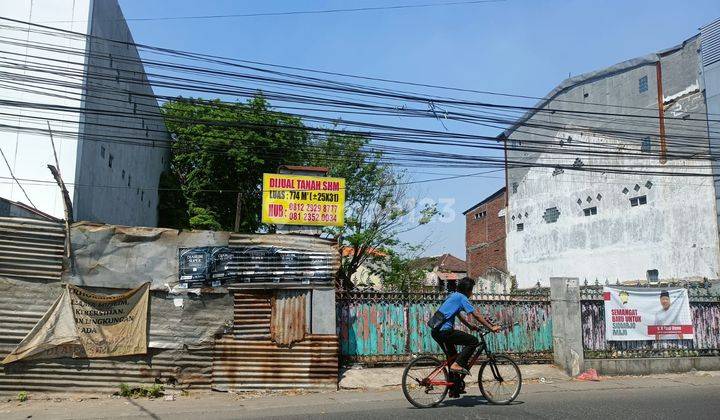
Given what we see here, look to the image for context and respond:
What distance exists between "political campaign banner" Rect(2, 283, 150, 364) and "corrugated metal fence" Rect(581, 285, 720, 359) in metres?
8.96

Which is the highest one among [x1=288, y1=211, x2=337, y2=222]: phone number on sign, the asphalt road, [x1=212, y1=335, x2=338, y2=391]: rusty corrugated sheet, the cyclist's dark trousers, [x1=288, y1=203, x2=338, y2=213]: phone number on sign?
[x1=288, y1=203, x2=338, y2=213]: phone number on sign

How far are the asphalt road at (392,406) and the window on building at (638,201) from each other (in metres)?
16.9

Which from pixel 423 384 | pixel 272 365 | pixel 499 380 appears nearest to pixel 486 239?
pixel 272 365

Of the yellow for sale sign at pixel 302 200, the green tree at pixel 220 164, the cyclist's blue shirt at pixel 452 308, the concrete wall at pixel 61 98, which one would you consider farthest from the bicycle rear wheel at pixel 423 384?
the green tree at pixel 220 164

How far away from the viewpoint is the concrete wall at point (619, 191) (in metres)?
23.2

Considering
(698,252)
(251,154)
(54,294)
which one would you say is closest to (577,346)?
(54,294)

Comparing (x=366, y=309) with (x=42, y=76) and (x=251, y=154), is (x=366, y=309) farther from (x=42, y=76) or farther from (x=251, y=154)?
(x=251, y=154)

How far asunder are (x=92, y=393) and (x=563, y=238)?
84.2ft

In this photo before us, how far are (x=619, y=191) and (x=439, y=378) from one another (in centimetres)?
2227

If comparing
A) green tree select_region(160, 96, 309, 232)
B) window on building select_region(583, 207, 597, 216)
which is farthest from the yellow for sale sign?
window on building select_region(583, 207, 597, 216)

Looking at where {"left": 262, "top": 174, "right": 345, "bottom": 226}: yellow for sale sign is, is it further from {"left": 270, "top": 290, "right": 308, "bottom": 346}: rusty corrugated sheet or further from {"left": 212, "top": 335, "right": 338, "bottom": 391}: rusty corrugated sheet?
{"left": 212, "top": 335, "right": 338, "bottom": 391}: rusty corrugated sheet

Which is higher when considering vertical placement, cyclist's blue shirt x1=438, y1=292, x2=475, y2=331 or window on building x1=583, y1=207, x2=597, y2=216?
window on building x1=583, y1=207, x2=597, y2=216

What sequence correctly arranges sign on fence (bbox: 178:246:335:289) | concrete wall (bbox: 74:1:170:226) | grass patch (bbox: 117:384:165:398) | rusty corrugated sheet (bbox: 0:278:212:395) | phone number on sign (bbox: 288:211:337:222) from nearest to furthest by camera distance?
rusty corrugated sheet (bbox: 0:278:212:395) < grass patch (bbox: 117:384:165:398) < sign on fence (bbox: 178:246:335:289) < phone number on sign (bbox: 288:211:337:222) < concrete wall (bbox: 74:1:170:226)

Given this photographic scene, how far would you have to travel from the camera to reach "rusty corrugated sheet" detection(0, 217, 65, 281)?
376 inches
